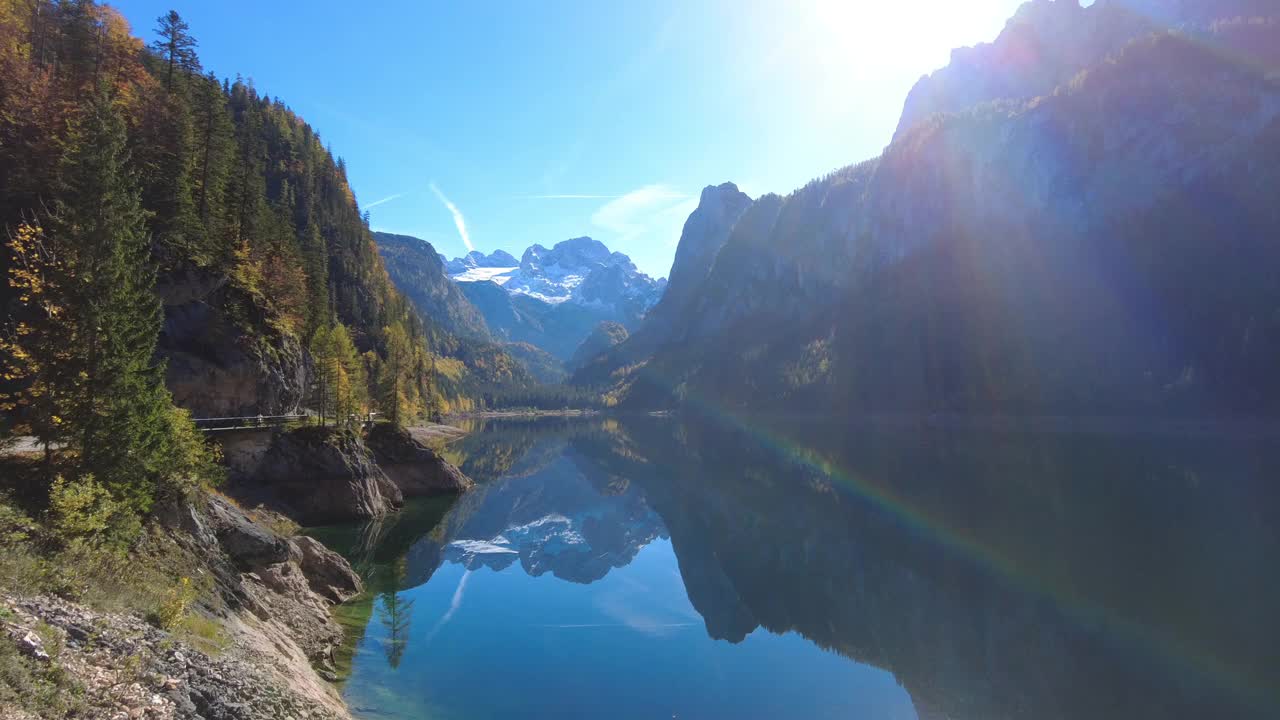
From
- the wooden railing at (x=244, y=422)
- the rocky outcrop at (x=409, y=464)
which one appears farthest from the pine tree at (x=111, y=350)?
the rocky outcrop at (x=409, y=464)

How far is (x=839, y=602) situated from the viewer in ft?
106

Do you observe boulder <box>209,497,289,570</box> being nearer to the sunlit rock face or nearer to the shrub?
the shrub

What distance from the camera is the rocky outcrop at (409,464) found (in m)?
62.9

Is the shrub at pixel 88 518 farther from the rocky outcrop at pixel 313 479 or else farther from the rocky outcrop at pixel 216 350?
the rocky outcrop at pixel 313 479

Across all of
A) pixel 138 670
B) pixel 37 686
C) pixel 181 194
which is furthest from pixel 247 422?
pixel 37 686

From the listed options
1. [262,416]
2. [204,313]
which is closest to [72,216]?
[204,313]

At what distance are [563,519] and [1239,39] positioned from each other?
866 ft

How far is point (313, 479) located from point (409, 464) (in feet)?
59.8

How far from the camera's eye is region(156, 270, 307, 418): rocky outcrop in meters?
38.4

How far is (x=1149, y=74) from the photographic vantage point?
191250 millimetres

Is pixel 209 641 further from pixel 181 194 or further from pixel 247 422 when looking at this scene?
pixel 181 194

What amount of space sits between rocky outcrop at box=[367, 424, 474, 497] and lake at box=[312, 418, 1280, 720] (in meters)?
3.83

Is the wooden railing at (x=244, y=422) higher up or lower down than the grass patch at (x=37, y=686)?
higher up

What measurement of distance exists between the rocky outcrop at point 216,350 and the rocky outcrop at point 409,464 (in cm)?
1723
